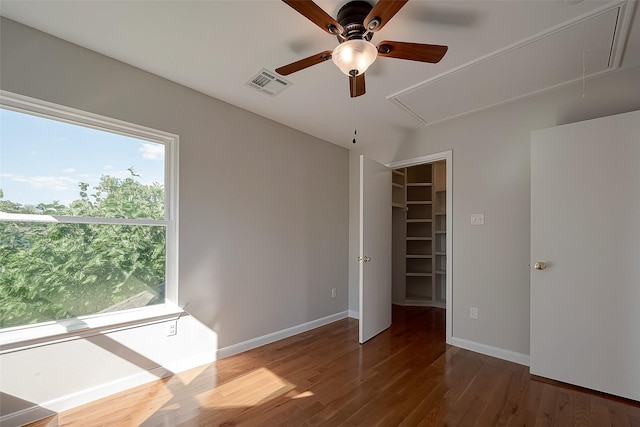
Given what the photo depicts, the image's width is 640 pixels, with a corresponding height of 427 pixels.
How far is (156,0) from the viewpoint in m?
1.59

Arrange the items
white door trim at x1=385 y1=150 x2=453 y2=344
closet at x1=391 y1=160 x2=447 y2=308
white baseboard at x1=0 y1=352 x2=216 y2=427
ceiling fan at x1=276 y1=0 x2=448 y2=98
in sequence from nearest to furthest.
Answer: ceiling fan at x1=276 y1=0 x2=448 y2=98, white baseboard at x1=0 y1=352 x2=216 y2=427, white door trim at x1=385 y1=150 x2=453 y2=344, closet at x1=391 y1=160 x2=447 y2=308

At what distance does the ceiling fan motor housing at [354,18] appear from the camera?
5.10ft

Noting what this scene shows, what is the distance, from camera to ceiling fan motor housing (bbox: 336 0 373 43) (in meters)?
1.56

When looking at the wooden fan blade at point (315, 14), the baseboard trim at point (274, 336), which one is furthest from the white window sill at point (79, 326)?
the wooden fan blade at point (315, 14)

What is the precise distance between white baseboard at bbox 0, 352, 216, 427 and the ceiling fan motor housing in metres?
2.80

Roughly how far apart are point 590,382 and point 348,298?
2.56 meters

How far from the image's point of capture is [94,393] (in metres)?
1.99

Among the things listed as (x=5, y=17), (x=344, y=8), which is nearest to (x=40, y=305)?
(x=5, y=17)

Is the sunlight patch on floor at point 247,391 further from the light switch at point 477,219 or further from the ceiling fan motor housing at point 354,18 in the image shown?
the ceiling fan motor housing at point 354,18

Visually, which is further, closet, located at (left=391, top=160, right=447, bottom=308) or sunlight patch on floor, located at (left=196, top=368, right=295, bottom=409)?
closet, located at (left=391, top=160, right=447, bottom=308)

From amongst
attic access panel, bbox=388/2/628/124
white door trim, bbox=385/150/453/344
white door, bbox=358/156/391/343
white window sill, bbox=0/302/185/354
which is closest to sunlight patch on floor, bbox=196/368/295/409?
white window sill, bbox=0/302/185/354

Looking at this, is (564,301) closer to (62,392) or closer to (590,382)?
(590,382)

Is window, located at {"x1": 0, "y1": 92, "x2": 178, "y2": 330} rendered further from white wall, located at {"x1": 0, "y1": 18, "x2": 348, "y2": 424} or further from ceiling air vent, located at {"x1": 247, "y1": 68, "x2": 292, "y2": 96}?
ceiling air vent, located at {"x1": 247, "y1": 68, "x2": 292, "y2": 96}

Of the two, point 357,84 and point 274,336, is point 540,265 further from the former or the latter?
point 274,336
